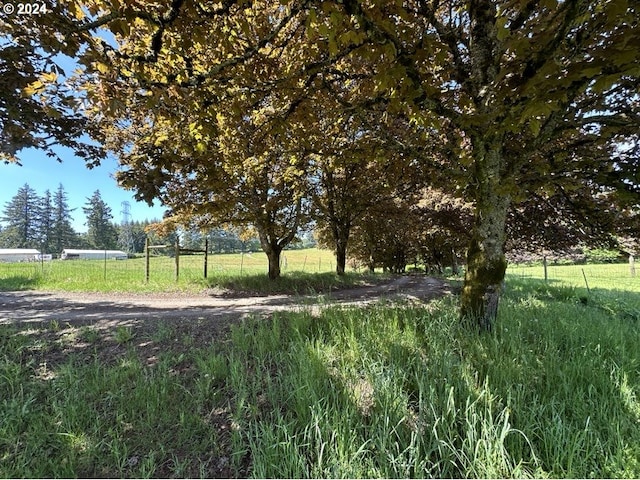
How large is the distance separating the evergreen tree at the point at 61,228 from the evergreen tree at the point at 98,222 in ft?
12.2

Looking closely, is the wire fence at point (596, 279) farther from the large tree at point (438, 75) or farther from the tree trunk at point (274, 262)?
the tree trunk at point (274, 262)

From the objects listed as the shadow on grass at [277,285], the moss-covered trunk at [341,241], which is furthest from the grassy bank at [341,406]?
the moss-covered trunk at [341,241]

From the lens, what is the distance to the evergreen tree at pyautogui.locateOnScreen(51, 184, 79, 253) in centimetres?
7456

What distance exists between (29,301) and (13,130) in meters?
6.84

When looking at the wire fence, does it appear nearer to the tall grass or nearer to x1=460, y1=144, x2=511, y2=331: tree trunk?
x1=460, y1=144, x2=511, y2=331: tree trunk

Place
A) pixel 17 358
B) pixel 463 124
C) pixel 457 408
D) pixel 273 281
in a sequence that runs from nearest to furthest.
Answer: pixel 457 408
pixel 463 124
pixel 17 358
pixel 273 281

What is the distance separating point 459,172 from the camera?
3.92 metres

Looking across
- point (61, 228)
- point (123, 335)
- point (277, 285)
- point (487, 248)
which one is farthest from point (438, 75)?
point (61, 228)

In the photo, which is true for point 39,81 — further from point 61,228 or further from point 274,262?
point 61,228

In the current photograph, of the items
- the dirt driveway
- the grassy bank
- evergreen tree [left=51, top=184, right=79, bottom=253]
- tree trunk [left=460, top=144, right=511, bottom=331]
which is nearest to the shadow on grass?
the dirt driveway

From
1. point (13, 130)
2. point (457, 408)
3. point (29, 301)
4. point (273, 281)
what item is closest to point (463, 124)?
point (457, 408)

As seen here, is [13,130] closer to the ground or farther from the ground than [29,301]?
farther from the ground

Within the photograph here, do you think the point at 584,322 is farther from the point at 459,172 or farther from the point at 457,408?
the point at 457,408

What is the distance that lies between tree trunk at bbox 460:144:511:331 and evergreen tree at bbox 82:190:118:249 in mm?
98068
